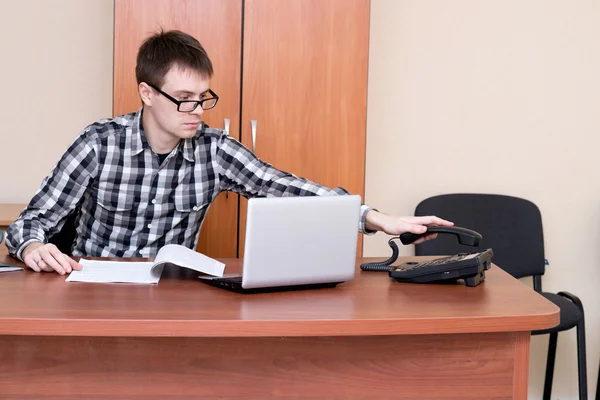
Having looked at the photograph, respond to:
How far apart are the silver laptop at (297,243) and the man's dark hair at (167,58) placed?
29.3 inches

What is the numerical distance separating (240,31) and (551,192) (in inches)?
63.3

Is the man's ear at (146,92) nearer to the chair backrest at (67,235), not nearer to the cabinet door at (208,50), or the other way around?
the chair backrest at (67,235)

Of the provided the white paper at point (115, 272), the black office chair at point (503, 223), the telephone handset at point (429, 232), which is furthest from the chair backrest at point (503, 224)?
the white paper at point (115, 272)

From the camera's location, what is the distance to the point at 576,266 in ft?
11.2

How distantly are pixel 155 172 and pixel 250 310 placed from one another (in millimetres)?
917

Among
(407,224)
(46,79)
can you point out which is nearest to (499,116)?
(407,224)

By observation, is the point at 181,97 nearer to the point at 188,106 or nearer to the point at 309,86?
the point at 188,106

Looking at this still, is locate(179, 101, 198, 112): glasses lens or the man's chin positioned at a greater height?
locate(179, 101, 198, 112): glasses lens

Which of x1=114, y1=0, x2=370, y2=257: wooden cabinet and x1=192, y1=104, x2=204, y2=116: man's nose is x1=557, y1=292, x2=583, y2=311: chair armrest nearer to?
x1=114, y1=0, x2=370, y2=257: wooden cabinet

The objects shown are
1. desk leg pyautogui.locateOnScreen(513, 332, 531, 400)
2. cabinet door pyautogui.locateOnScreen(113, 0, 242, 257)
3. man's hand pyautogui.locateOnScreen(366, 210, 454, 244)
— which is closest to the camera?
desk leg pyautogui.locateOnScreen(513, 332, 531, 400)

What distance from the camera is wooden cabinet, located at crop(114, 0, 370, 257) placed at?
108 inches

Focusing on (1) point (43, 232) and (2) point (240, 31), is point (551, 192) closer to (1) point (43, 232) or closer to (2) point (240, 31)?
(2) point (240, 31)

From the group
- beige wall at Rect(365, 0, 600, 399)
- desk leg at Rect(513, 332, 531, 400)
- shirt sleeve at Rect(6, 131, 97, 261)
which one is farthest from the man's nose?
beige wall at Rect(365, 0, 600, 399)

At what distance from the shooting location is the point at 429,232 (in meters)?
1.86
